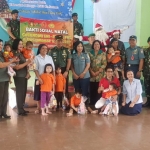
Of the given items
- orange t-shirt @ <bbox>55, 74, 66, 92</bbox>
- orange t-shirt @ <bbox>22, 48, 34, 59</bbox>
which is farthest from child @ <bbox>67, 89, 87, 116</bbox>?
orange t-shirt @ <bbox>22, 48, 34, 59</bbox>

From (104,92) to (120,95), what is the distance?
605 mm

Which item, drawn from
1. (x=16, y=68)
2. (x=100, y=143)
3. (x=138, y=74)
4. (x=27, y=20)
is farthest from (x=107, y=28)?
(x=100, y=143)

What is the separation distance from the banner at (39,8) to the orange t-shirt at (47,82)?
3.00m

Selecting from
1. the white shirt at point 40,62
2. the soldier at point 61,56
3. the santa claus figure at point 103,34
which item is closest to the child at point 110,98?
the soldier at point 61,56

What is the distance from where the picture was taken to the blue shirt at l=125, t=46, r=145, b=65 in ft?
16.6

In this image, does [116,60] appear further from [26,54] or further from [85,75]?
[26,54]

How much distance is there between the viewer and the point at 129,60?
5141 mm

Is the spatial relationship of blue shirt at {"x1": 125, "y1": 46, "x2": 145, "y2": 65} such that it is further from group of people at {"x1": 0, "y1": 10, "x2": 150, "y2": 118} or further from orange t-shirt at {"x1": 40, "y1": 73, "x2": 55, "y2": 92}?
orange t-shirt at {"x1": 40, "y1": 73, "x2": 55, "y2": 92}

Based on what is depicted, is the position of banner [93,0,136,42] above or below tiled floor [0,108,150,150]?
above

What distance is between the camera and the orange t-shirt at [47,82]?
4.55m

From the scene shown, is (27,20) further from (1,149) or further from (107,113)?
(1,149)

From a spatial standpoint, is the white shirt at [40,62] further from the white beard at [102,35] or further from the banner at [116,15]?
the banner at [116,15]

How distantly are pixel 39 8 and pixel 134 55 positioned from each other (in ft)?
11.3

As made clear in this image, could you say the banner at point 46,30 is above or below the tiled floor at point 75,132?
above
